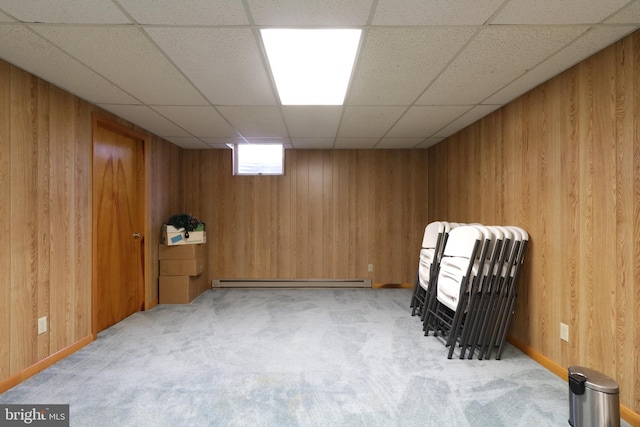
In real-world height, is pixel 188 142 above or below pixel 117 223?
above

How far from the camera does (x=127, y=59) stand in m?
1.96

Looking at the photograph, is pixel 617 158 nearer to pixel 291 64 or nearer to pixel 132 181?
pixel 291 64

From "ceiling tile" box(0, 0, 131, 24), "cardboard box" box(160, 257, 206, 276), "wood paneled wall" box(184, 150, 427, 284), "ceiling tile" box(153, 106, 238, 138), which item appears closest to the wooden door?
"cardboard box" box(160, 257, 206, 276)

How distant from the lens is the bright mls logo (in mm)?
1707

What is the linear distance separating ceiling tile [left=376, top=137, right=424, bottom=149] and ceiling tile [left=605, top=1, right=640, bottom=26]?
2593 mm

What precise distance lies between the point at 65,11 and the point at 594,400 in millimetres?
3366

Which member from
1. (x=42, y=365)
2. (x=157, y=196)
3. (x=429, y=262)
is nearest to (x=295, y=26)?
(x=429, y=262)

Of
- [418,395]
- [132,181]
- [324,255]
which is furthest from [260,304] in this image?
[418,395]

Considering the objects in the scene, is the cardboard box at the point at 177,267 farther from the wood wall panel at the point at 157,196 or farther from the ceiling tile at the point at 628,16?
the ceiling tile at the point at 628,16

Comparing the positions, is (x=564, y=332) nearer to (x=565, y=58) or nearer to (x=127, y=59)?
(x=565, y=58)

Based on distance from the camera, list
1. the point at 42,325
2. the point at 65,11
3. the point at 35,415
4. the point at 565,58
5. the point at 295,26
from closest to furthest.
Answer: the point at 65,11 → the point at 295,26 → the point at 35,415 → the point at 565,58 → the point at 42,325

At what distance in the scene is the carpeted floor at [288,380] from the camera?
1.76 meters

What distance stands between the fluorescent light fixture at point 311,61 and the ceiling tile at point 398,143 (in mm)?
1705

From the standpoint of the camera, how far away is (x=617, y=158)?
179 cm
